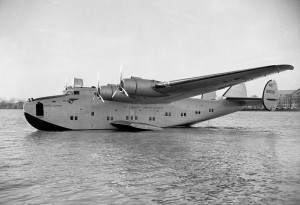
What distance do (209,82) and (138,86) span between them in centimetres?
465

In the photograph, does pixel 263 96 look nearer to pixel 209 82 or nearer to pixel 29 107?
pixel 209 82

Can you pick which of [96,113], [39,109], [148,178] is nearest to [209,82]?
[96,113]

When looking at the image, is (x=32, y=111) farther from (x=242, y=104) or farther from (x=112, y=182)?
(x=242, y=104)

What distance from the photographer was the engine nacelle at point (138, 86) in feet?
56.3

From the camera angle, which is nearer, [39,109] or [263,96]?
[39,109]

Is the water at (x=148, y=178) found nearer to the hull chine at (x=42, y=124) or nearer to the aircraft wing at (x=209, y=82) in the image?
the aircraft wing at (x=209, y=82)

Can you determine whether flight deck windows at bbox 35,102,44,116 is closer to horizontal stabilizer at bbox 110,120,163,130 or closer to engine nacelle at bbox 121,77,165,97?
horizontal stabilizer at bbox 110,120,163,130

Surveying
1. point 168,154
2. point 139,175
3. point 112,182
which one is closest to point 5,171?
point 112,182

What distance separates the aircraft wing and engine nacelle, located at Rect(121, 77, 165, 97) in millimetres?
396

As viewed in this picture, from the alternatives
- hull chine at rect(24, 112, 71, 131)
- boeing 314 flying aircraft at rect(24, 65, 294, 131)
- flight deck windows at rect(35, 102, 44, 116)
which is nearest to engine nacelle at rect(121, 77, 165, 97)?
Answer: boeing 314 flying aircraft at rect(24, 65, 294, 131)

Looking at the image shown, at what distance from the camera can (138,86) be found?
17.2m

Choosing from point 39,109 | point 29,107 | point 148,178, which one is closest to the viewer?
point 148,178

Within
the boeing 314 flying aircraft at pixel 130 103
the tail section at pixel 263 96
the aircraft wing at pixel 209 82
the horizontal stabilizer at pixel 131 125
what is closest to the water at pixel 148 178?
the aircraft wing at pixel 209 82

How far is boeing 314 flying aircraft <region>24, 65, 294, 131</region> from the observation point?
672 inches
